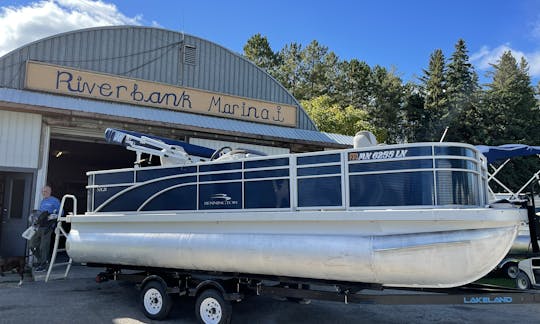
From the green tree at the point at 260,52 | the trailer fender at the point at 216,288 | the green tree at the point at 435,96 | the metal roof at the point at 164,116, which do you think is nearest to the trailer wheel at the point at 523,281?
the trailer fender at the point at 216,288

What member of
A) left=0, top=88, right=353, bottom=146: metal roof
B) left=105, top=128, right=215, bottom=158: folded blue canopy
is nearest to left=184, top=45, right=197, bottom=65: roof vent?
left=0, top=88, right=353, bottom=146: metal roof

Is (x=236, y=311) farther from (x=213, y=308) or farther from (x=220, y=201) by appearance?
(x=220, y=201)

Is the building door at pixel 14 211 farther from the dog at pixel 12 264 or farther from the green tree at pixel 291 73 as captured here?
the green tree at pixel 291 73

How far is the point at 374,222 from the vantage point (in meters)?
5.02

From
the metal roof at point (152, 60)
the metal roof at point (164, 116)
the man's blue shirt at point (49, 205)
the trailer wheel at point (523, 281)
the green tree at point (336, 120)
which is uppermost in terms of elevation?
the green tree at point (336, 120)

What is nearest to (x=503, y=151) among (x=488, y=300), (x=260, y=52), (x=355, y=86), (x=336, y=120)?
(x=488, y=300)

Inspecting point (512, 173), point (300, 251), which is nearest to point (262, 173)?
point (300, 251)

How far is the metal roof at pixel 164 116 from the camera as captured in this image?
34.6 ft

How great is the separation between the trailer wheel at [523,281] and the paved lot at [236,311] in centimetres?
127

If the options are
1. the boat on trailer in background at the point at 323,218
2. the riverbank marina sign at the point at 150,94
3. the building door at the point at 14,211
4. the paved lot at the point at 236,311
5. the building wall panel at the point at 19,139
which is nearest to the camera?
the boat on trailer in background at the point at 323,218

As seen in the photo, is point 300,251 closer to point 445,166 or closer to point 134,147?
point 445,166

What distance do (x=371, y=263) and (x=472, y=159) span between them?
165 centimetres

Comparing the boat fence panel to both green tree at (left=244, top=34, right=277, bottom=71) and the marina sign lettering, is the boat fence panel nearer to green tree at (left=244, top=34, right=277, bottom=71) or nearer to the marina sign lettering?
the marina sign lettering

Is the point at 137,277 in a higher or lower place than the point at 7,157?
lower
